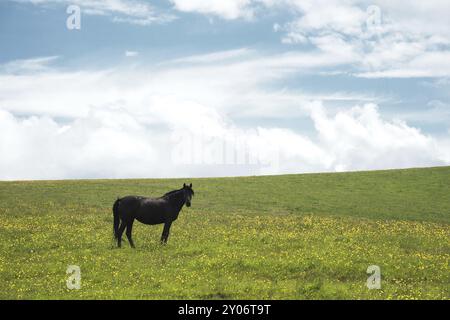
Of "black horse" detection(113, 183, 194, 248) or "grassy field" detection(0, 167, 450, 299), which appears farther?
"black horse" detection(113, 183, 194, 248)

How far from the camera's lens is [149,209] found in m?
24.6

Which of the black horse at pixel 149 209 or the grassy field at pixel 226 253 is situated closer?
the grassy field at pixel 226 253

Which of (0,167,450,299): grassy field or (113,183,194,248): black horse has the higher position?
(113,183,194,248): black horse

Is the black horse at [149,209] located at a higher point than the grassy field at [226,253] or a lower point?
higher

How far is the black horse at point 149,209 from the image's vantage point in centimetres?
2430

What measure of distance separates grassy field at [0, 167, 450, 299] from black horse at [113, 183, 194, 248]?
108 cm

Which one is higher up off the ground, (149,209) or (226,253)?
(149,209)

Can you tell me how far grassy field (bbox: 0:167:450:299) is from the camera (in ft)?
54.4

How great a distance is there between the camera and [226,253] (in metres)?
21.9

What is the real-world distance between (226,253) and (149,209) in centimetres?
515

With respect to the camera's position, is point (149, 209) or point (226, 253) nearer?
point (226, 253)

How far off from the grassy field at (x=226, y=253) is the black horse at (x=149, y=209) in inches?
42.3

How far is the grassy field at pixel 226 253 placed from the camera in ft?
54.4
